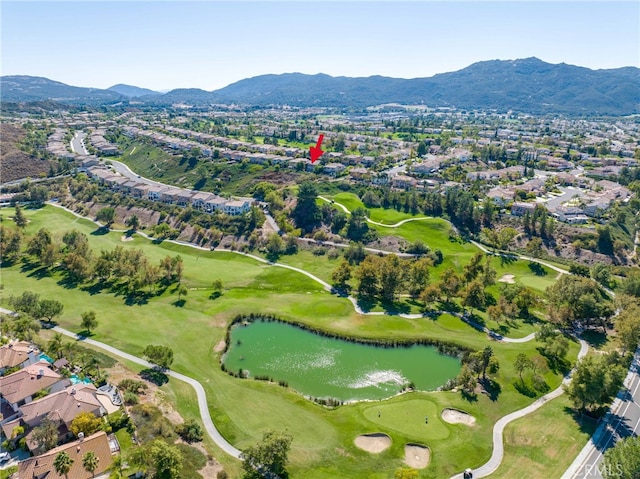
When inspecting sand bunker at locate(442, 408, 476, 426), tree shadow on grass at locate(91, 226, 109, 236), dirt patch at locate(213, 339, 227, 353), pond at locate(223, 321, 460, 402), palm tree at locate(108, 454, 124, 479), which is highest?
tree shadow on grass at locate(91, 226, 109, 236)

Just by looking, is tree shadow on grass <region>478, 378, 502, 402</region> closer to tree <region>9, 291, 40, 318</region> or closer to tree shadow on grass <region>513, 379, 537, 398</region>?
tree shadow on grass <region>513, 379, 537, 398</region>

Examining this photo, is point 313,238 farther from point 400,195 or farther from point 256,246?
point 400,195

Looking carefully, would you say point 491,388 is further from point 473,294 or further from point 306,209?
point 306,209

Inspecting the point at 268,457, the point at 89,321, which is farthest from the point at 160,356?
the point at 268,457

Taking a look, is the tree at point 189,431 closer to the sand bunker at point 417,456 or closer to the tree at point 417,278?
the sand bunker at point 417,456

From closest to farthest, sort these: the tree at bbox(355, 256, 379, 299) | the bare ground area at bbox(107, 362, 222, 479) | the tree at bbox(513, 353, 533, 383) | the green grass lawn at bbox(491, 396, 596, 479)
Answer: the bare ground area at bbox(107, 362, 222, 479)
the green grass lawn at bbox(491, 396, 596, 479)
the tree at bbox(513, 353, 533, 383)
the tree at bbox(355, 256, 379, 299)

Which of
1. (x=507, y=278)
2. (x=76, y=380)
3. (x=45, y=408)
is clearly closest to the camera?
(x=45, y=408)

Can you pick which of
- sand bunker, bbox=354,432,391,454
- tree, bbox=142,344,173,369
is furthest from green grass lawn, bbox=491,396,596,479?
tree, bbox=142,344,173,369
